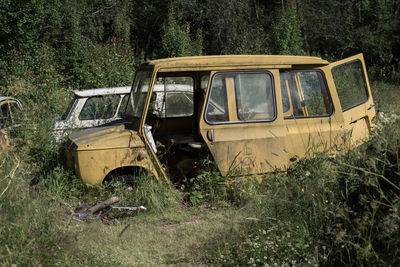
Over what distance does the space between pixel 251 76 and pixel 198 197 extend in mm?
1889

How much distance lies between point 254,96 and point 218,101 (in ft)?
1.75

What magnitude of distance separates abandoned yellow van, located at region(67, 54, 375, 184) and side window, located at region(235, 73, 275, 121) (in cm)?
1

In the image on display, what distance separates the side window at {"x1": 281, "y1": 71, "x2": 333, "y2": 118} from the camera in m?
6.66

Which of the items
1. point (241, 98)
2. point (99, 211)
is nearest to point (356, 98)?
point (241, 98)

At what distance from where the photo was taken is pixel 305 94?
6.71 metres

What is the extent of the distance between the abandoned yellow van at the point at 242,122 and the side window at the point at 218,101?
1 cm

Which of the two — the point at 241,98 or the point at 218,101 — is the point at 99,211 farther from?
the point at 241,98

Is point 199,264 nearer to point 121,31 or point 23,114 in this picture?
point 23,114

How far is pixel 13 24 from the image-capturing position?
16.7 meters

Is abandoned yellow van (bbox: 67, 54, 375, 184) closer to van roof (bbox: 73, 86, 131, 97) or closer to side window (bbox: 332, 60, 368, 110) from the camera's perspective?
side window (bbox: 332, 60, 368, 110)

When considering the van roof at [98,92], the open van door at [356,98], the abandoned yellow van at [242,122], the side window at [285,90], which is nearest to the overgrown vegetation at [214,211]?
the abandoned yellow van at [242,122]

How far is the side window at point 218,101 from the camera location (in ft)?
20.7

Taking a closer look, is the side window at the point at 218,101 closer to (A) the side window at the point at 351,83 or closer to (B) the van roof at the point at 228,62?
(B) the van roof at the point at 228,62

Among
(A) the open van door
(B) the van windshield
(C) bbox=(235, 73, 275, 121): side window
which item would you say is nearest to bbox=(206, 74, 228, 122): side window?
(C) bbox=(235, 73, 275, 121): side window
